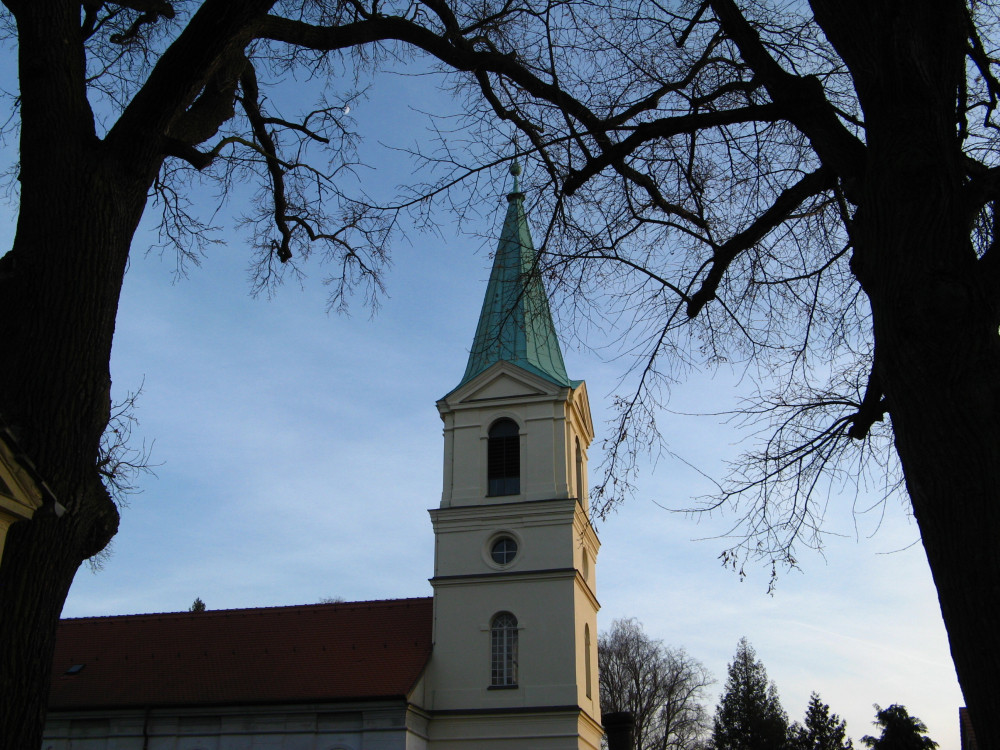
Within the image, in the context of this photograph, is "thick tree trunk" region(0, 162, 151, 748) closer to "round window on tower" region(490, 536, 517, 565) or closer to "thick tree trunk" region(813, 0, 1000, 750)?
"thick tree trunk" region(813, 0, 1000, 750)

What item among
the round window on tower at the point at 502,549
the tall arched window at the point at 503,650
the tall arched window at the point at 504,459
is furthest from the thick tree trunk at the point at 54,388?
the tall arched window at the point at 504,459

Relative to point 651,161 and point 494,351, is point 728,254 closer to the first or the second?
point 651,161

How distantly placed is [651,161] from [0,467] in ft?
15.4

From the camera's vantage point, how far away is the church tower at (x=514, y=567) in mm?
22453

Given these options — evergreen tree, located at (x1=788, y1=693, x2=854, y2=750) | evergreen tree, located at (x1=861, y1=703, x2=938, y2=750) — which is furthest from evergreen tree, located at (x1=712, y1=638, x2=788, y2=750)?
evergreen tree, located at (x1=861, y1=703, x2=938, y2=750)

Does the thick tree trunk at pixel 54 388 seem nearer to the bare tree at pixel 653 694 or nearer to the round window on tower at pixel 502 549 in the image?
the round window on tower at pixel 502 549

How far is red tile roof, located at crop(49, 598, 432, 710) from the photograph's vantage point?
23438 millimetres

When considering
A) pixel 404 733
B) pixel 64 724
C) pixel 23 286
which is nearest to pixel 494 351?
pixel 23 286

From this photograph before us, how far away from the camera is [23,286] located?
17.7ft

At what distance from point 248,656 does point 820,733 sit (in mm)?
33671

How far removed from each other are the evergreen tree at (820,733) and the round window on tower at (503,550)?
101 feet

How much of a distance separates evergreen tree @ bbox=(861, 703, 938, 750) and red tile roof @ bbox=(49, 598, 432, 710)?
19.9 meters

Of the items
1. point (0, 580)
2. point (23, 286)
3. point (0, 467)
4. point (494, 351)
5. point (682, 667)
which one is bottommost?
point (0, 580)

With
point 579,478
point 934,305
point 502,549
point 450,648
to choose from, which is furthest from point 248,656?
point 934,305
